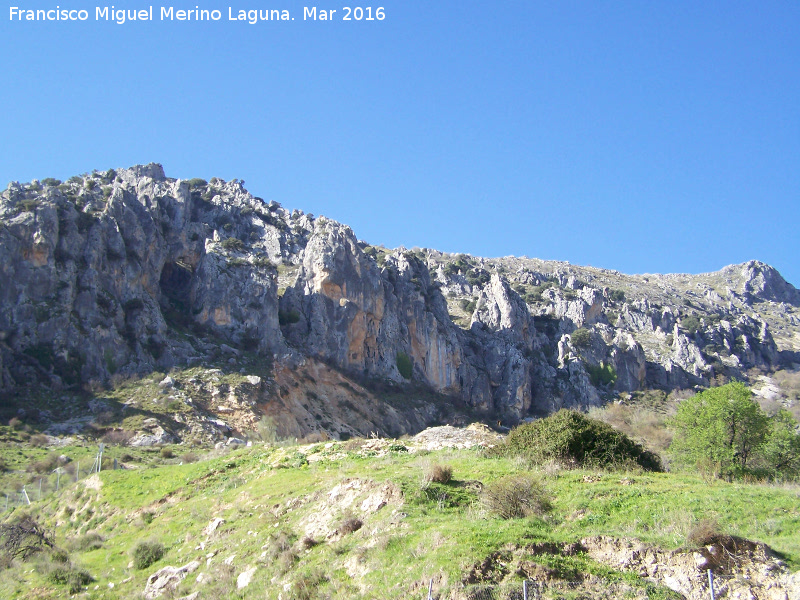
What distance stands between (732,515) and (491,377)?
218 feet

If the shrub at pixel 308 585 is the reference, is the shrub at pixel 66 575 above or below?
below

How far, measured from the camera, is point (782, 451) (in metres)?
26.0

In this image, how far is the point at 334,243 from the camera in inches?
2837

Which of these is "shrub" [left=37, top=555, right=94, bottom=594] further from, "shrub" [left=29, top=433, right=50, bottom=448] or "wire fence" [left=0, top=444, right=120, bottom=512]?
"shrub" [left=29, top=433, right=50, bottom=448]

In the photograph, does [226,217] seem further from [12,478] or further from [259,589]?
[259,589]

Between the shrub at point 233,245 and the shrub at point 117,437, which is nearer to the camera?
the shrub at point 117,437

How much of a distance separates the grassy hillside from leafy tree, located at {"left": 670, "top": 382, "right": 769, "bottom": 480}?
657 centimetres

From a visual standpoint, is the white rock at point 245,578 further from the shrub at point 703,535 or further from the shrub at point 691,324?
the shrub at point 691,324

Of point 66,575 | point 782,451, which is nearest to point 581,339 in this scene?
point 782,451

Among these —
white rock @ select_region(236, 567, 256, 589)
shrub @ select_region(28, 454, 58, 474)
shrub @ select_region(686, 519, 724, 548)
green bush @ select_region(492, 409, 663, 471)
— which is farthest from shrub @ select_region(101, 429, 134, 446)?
shrub @ select_region(686, 519, 724, 548)

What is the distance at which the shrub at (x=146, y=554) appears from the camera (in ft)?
58.2

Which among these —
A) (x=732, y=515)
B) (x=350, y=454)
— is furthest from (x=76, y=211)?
(x=732, y=515)

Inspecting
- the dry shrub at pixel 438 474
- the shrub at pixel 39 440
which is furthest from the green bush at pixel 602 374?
the dry shrub at pixel 438 474

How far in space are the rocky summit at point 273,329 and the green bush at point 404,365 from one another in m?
0.24
